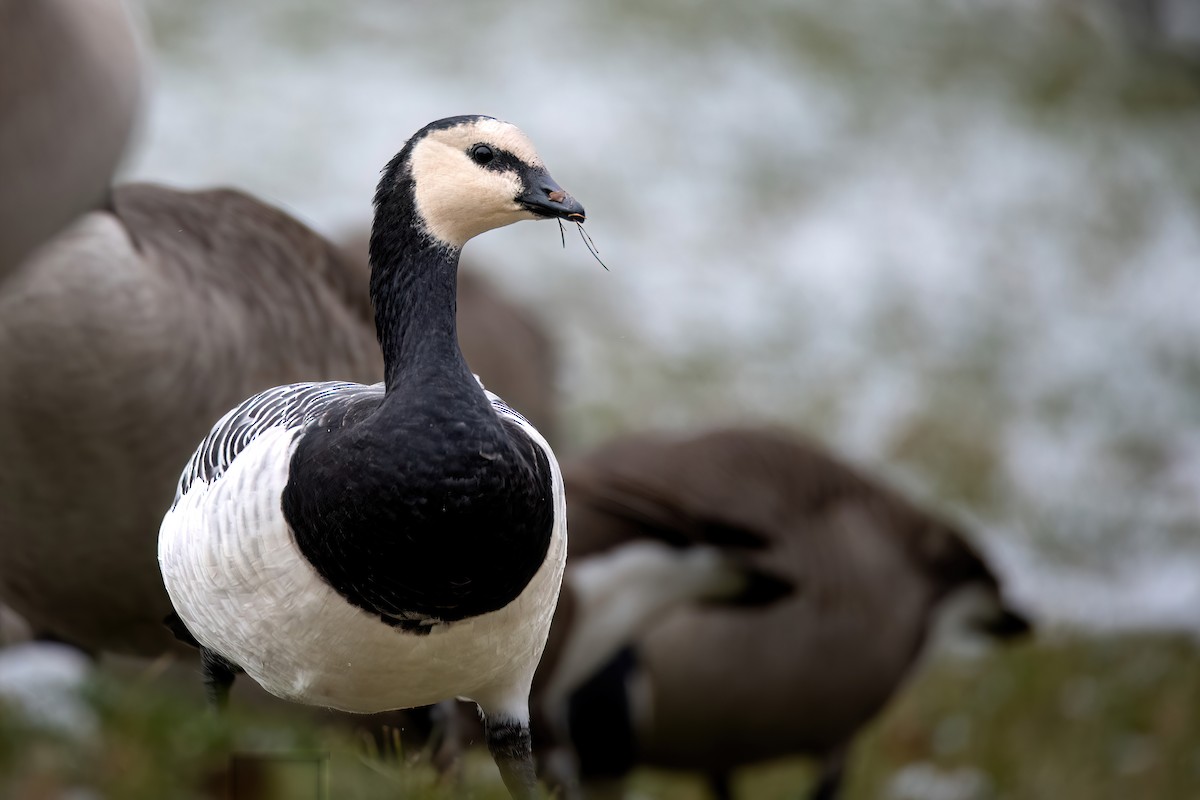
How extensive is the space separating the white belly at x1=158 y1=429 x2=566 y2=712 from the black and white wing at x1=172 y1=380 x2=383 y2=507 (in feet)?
0.10

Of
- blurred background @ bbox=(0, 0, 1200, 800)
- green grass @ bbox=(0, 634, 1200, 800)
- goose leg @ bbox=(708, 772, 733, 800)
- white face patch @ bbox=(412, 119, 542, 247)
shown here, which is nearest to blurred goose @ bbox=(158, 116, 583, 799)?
Result: white face patch @ bbox=(412, 119, 542, 247)

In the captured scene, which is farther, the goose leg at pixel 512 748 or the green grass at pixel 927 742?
the green grass at pixel 927 742

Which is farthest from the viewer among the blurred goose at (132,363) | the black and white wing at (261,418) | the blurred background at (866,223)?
the blurred background at (866,223)

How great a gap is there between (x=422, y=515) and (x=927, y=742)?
5.14 meters

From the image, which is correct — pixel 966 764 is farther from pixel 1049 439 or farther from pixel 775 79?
pixel 775 79

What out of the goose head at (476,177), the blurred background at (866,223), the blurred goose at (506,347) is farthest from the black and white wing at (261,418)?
the blurred background at (866,223)

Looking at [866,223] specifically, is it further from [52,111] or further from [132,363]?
[52,111]

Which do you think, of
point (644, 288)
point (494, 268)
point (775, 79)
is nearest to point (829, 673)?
point (494, 268)

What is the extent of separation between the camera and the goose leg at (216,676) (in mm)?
1672

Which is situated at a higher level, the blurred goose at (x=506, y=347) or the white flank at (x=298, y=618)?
the white flank at (x=298, y=618)

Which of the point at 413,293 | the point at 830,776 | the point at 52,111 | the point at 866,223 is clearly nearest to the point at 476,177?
the point at 413,293

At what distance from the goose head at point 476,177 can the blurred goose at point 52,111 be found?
1.07 meters

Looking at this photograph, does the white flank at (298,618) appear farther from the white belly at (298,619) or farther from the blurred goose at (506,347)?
the blurred goose at (506,347)

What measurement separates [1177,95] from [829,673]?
8.97m
